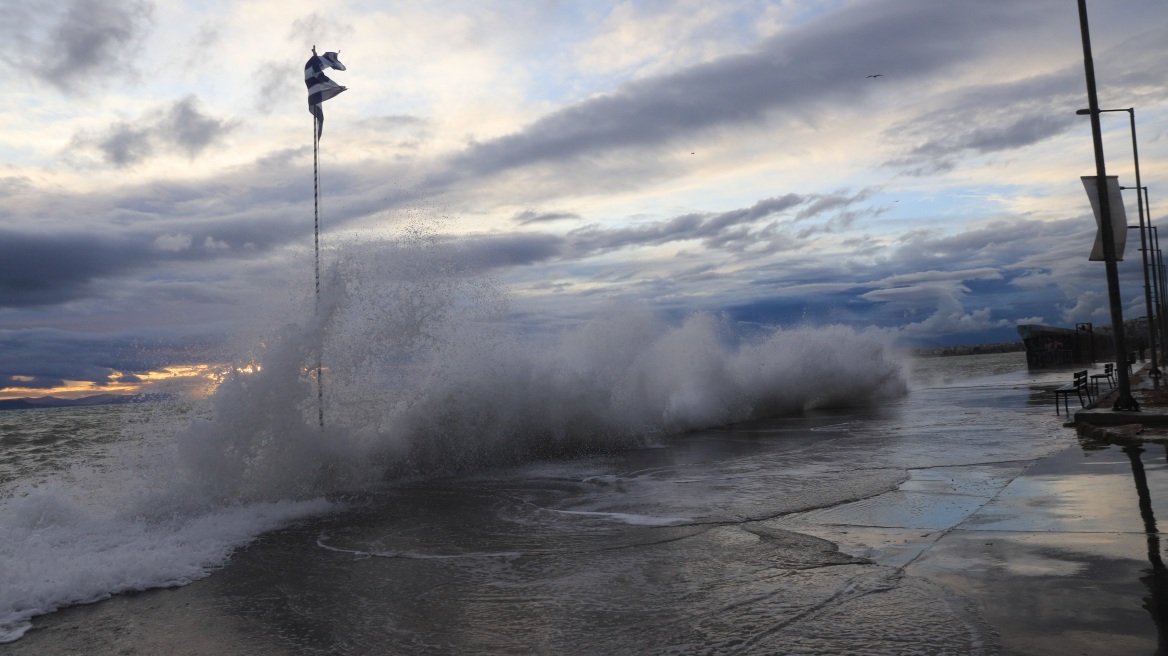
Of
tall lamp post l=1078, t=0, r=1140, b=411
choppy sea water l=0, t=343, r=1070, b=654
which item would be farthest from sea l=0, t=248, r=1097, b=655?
tall lamp post l=1078, t=0, r=1140, b=411

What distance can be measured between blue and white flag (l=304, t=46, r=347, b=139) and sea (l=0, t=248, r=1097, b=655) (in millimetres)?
3371

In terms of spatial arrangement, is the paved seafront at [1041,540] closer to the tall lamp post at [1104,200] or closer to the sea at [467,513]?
the sea at [467,513]

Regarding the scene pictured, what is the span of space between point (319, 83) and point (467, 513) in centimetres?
877

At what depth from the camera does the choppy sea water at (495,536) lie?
471 centimetres

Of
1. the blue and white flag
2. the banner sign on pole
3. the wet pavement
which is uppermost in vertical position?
the blue and white flag

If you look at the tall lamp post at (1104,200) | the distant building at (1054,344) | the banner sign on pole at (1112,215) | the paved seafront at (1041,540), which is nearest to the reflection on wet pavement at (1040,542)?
the paved seafront at (1041,540)

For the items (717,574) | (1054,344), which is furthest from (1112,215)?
(1054,344)

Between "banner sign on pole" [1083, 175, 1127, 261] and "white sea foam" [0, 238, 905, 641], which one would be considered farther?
"banner sign on pole" [1083, 175, 1127, 261]

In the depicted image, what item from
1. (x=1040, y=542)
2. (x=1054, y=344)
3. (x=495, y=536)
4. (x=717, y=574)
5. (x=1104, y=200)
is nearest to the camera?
(x=717, y=574)

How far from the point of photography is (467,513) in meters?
9.02

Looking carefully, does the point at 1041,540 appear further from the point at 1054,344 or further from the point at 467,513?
the point at 1054,344

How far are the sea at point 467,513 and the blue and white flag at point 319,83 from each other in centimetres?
A: 337

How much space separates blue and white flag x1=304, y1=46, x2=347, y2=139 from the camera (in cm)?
1384

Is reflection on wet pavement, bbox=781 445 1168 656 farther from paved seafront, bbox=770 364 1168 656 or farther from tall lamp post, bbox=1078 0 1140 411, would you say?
tall lamp post, bbox=1078 0 1140 411
